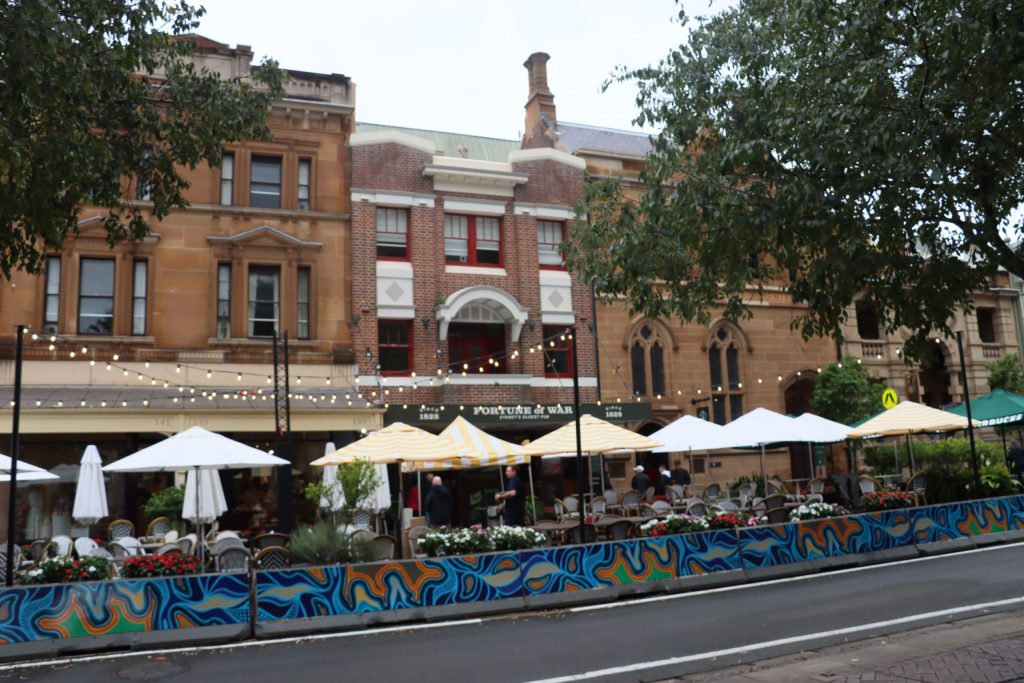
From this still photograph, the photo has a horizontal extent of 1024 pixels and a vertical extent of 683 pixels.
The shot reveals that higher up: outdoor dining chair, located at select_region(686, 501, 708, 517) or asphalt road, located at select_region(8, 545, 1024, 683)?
outdoor dining chair, located at select_region(686, 501, 708, 517)

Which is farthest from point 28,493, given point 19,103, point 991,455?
point 991,455

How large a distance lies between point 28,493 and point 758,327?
877 inches

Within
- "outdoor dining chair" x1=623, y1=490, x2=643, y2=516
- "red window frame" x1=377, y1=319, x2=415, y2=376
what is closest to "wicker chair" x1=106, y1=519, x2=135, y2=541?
"red window frame" x1=377, y1=319, x2=415, y2=376

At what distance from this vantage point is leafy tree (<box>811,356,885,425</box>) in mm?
28375

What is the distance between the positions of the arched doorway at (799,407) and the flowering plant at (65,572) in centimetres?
2407

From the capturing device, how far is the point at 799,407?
3097 cm

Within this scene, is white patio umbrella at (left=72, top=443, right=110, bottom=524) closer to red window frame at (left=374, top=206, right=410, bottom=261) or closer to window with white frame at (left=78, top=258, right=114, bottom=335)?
window with white frame at (left=78, top=258, right=114, bottom=335)

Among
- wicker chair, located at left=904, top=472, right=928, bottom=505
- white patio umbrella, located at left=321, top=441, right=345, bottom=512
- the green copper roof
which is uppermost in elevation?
the green copper roof

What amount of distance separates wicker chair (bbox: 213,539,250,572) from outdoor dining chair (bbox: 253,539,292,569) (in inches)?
7.7

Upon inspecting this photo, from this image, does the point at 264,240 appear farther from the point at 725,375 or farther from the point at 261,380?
the point at 725,375

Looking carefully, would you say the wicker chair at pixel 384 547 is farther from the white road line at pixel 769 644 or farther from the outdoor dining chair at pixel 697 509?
the outdoor dining chair at pixel 697 509

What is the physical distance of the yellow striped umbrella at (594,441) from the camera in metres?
17.7

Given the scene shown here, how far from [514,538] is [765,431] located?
27.9ft

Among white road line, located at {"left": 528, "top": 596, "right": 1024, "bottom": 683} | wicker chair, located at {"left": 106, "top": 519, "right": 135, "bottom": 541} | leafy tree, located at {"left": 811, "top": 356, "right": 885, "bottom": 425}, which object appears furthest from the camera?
leafy tree, located at {"left": 811, "top": 356, "right": 885, "bottom": 425}
